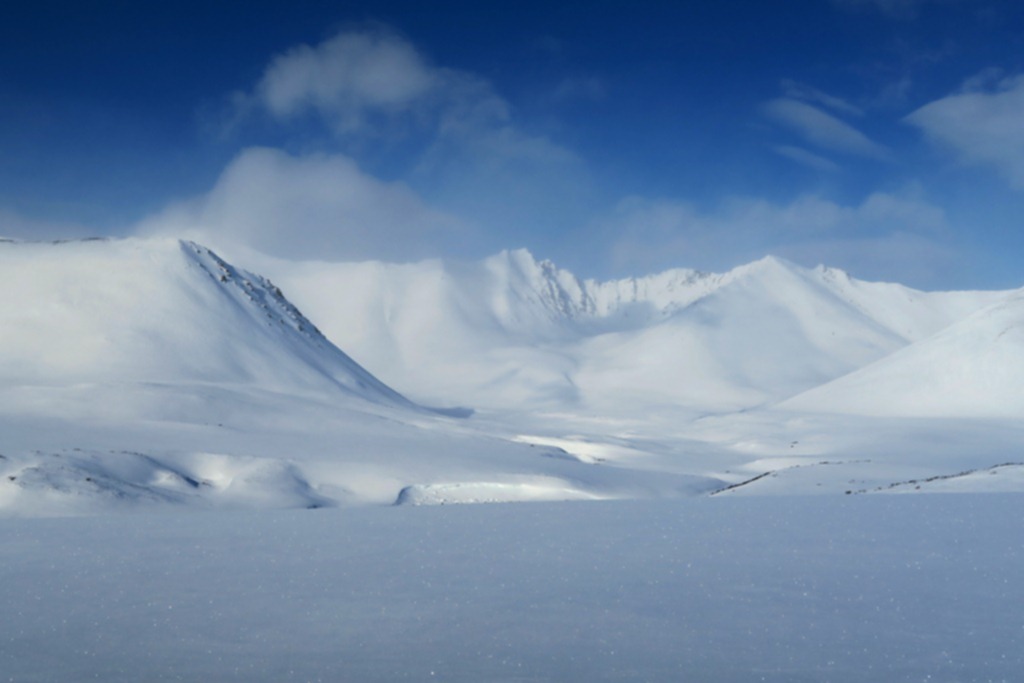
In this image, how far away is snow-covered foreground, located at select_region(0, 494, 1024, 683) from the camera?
898cm

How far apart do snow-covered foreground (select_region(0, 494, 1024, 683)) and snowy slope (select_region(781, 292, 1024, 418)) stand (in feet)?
181

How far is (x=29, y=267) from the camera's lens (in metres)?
65.8

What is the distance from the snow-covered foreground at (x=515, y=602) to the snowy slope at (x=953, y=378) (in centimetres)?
5515

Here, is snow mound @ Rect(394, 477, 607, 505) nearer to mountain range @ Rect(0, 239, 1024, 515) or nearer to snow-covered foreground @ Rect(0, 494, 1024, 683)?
mountain range @ Rect(0, 239, 1024, 515)

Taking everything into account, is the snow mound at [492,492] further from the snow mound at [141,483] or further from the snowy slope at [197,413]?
the snow mound at [141,483]

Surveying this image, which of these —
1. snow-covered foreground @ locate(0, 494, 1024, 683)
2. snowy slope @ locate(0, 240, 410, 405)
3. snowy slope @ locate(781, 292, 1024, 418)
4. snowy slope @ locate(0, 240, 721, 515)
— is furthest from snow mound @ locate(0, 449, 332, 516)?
snowy slope @ locate(781, 292, 1024, 418)

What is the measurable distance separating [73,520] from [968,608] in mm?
20381

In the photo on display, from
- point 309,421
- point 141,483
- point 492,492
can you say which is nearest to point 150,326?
point 309,421

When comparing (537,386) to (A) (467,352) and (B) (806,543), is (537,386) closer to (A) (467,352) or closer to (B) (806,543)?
(A) (467,352)

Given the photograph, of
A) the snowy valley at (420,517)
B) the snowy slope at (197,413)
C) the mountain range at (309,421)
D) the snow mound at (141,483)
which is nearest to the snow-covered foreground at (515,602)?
the snowy valley at (420,517)

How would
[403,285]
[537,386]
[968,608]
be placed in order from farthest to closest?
[403,285] → [537,386] → [968,608]

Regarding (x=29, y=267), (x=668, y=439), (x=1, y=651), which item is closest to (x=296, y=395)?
(x=29, y=267)

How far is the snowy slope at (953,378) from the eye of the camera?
70188mm

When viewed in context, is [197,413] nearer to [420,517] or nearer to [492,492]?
[492,492]
